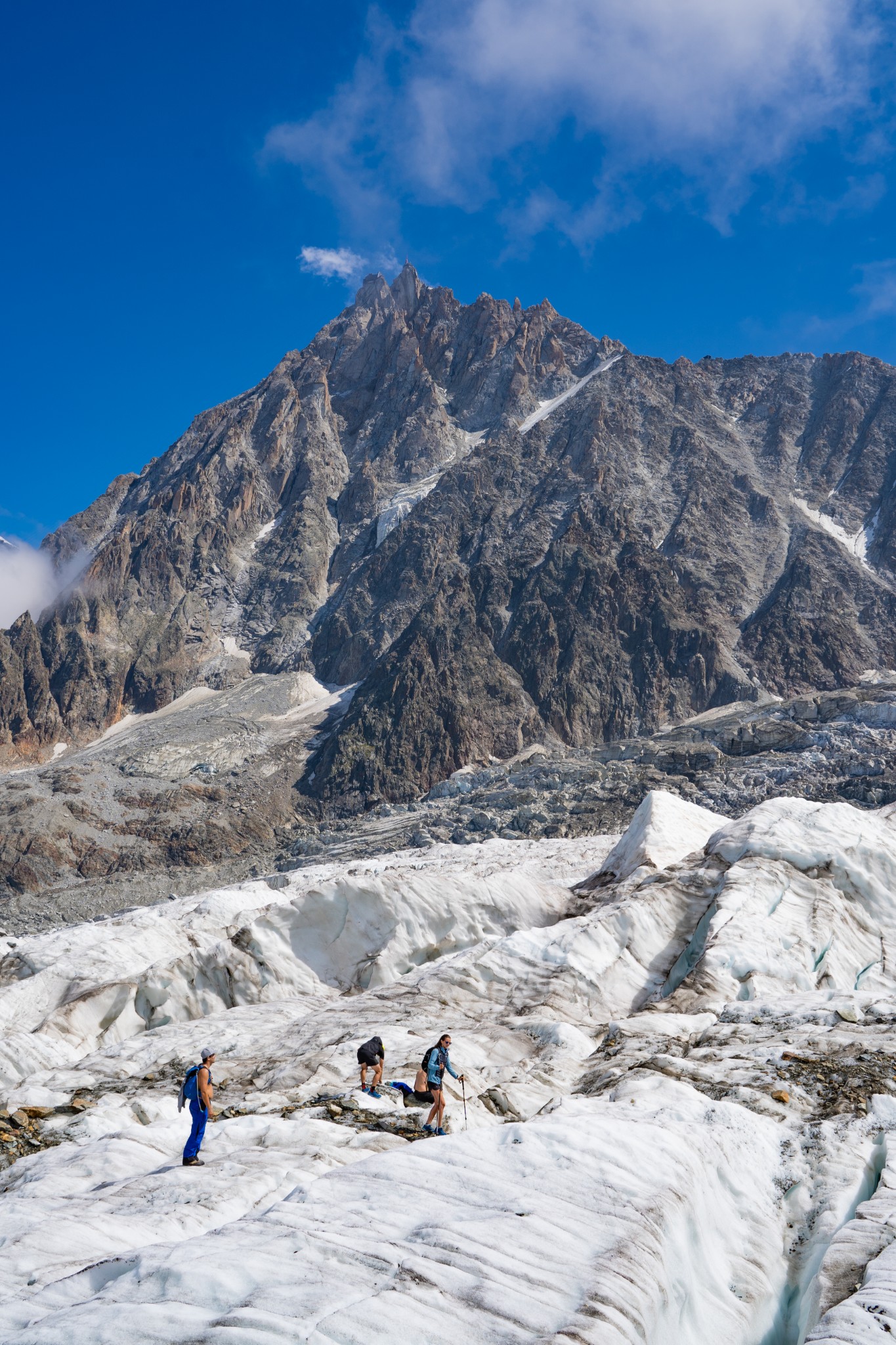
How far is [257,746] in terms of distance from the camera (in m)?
146

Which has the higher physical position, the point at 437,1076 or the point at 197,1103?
the point at 197,1103

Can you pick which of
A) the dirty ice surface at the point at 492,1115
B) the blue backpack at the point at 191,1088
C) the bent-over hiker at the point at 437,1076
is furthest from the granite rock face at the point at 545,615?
the blue backpack at the point at 191,1088

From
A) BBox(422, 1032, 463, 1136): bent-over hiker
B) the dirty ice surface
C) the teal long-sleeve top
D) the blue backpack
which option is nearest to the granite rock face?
the dirty ice surface

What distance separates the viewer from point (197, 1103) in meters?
11.5

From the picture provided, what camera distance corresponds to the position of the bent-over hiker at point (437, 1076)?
1212 centimetres

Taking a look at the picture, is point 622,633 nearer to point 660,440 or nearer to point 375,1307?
point 660,440

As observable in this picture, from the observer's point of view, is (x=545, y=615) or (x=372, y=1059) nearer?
(x=372, y=1059)

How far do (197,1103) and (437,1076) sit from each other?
3.33m

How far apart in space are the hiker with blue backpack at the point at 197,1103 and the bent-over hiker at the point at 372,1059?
272 centimetres

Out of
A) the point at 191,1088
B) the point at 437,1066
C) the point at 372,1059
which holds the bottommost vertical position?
the point at 372,1059

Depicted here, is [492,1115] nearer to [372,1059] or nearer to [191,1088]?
[372,1059]

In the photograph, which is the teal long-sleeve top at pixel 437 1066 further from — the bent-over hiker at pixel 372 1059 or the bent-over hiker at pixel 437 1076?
the bent-over hiker at pixel 372 1059

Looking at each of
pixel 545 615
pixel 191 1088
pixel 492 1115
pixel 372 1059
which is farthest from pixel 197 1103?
pixel 545 615

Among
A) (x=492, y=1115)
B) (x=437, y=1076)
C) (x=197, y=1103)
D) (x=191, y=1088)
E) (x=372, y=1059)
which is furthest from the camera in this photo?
(x=372, y=1059)
